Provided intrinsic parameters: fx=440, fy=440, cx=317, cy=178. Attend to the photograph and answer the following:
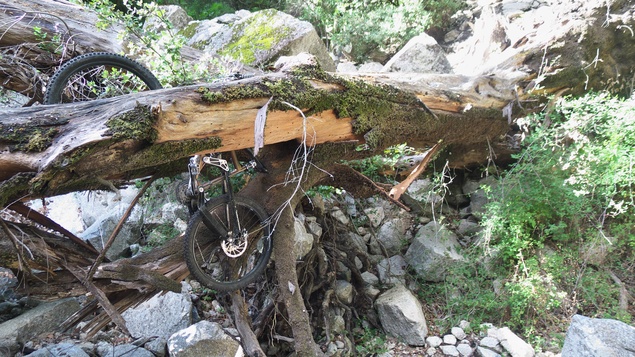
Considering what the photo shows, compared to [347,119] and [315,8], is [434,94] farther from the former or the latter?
[315,8]

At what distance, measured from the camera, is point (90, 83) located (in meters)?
4.03

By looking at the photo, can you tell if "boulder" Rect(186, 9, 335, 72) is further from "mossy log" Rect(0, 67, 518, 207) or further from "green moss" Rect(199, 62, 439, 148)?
"green moss" Rect(199, 62, 439, 148)

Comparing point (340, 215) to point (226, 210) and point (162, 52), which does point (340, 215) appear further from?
point (162, 52)

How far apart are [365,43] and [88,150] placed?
24.2 ft

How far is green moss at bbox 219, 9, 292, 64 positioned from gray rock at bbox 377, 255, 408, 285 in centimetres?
340

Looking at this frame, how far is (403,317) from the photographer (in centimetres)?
453

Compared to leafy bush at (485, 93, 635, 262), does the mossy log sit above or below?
above

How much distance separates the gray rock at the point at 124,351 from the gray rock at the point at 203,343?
10.3 inches

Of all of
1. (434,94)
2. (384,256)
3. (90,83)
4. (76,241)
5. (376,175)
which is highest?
(90,83)

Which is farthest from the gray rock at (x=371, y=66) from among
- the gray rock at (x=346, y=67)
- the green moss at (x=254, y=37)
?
the green moss at (x=254, y=37)

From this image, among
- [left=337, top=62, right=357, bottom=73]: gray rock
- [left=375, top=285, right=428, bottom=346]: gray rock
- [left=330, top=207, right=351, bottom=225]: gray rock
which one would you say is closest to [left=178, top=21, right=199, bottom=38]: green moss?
[left=337, top=62, right=357, bottom=73]: gray rock

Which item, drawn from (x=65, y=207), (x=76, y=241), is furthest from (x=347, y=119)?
(x=65, y=207)

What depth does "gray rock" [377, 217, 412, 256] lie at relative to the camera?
5.74 meters

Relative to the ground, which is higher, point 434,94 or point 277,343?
point 434,94
